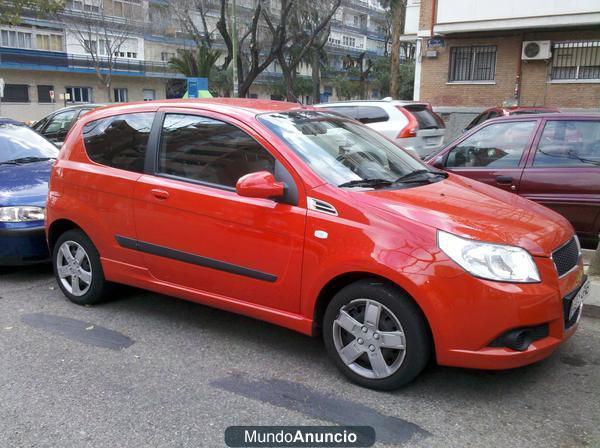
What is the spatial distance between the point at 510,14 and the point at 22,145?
620 inches

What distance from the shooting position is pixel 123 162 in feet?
14.6

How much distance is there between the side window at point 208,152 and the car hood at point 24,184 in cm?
212

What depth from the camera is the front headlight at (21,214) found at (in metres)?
5.39

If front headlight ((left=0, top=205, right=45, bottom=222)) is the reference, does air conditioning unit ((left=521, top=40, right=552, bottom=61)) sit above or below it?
above

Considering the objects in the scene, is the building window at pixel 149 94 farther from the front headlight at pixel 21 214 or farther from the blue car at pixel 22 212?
the front headlight at pixel 21 214

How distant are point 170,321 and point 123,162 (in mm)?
1293

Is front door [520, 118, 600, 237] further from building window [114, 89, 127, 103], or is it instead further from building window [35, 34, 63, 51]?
building window [114, 89, 127, 103]

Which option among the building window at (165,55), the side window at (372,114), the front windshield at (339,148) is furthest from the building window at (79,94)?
the front windshield at (339,148)

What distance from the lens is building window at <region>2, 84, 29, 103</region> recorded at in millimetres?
42491

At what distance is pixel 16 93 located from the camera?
43125 mm

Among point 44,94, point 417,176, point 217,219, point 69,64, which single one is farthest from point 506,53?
point 44,94

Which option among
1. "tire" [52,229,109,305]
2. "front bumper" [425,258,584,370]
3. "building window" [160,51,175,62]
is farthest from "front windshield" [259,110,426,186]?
"building window" [160,51,175,62]

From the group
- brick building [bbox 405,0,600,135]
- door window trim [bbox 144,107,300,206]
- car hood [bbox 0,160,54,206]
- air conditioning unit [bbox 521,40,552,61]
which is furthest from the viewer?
air conditioning unit [bbox 521,40,552,61]

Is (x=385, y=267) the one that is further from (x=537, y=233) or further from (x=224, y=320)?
(x=224, y=320)
